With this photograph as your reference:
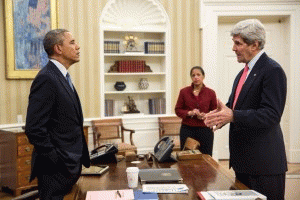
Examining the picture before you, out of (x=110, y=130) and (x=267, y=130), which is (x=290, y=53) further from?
(x=267, y=130)

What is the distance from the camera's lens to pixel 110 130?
5758 mm

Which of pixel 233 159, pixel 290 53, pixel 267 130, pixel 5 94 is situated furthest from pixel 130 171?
pixel 290 53

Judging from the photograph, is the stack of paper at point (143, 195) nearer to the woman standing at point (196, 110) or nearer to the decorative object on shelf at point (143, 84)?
the woman standing at point (196, 110)

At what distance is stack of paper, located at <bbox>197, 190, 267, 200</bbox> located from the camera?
1807 millimetres

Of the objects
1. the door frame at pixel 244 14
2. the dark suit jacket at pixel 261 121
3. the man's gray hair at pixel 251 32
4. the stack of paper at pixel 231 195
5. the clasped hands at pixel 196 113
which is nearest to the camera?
the stack of paper at pixel 231 195

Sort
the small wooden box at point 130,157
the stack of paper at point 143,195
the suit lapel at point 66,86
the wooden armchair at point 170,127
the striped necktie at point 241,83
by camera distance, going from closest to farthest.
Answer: the stack of paper at point 143,195, the striped necktie at point 241,83, the suit lapel at point 66,86, the small wooden box at point 130,157, the wooden armchair at point 170,127

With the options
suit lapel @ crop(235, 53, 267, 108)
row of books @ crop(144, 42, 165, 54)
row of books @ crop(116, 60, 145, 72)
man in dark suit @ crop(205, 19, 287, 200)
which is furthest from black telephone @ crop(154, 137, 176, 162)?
row of books @ crop(144, 42, 165, 54)

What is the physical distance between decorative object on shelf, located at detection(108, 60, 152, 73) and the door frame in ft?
3.28

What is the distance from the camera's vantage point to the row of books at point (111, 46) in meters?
5.92

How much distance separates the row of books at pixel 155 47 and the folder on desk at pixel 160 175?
385 cm

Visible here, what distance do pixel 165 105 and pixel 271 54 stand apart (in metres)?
2.01

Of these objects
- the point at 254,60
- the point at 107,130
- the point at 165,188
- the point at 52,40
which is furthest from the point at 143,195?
the point at 107,130

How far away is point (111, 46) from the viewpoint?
234 inches

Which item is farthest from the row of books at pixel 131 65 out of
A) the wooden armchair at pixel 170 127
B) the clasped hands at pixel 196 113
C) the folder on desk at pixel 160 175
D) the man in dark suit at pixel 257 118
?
the man in dark suit at pixel 257 118
